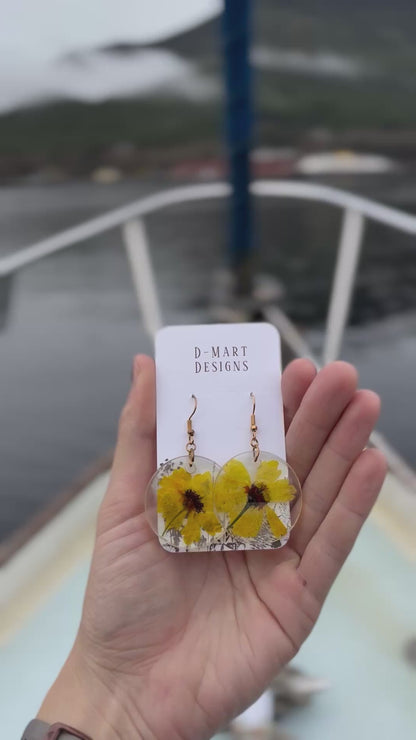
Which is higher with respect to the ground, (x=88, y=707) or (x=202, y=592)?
(x=202, y=592)

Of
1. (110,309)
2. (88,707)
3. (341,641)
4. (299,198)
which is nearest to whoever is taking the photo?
(88,707)

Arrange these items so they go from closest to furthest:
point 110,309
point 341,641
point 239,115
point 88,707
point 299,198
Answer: point 88,707 → point 341,641 → point 299,198 → point 239,115 → point 110,309

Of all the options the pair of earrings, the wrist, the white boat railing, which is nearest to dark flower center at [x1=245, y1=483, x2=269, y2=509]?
the pair of earrings

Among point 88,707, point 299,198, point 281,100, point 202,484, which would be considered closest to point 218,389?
point 202,484

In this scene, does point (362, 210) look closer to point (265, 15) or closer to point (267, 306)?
point (267, 306)

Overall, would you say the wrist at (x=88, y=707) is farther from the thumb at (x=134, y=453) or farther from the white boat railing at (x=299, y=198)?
the white boat railing at (x=299, y=198)

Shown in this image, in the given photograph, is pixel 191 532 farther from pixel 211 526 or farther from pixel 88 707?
pixel 88 707

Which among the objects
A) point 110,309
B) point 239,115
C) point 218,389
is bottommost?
point 218,389

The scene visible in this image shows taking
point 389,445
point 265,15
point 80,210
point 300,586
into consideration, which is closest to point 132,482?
Result: point 300,586
